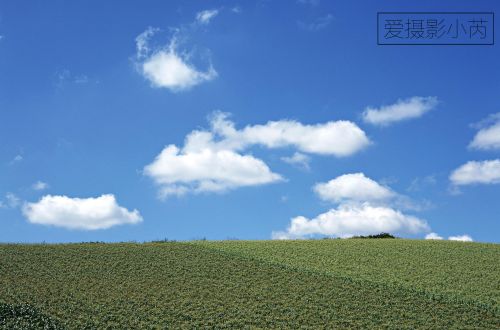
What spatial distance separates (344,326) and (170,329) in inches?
283

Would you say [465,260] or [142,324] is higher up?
[465,260]

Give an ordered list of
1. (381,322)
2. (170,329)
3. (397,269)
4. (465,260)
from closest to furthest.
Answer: (170,329)
(381,322)
(397,269)
(465,260)

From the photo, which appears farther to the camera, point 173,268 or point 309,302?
point 173,268

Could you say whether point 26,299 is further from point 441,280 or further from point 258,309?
point 441,280

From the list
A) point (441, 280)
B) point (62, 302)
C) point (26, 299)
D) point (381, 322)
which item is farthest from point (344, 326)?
point (26, 299)

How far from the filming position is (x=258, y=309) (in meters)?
25.8

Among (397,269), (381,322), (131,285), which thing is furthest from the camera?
(397,269)

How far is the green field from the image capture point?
24.9m

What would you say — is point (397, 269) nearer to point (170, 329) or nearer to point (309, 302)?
point (309, 302)

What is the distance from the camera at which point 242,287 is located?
29.3 metres

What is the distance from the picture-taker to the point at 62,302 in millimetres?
26438

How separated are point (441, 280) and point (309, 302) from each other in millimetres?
9579

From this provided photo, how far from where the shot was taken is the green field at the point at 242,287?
2492cm

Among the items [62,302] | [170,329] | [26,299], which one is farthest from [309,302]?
[26,299]
